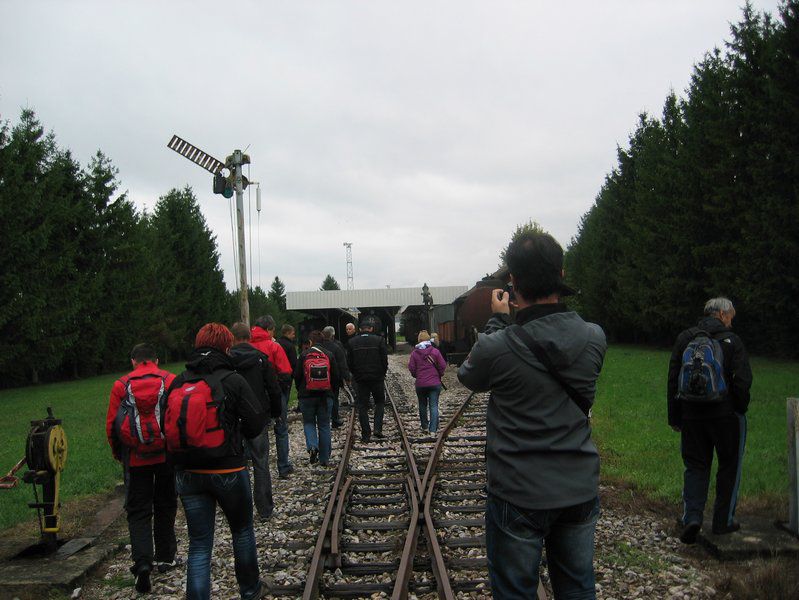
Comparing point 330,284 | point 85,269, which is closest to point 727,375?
point 85,269

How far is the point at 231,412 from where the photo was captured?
4.16 m

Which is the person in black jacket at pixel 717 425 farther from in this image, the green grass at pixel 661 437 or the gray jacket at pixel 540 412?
the gray jacket at pixel 540 412

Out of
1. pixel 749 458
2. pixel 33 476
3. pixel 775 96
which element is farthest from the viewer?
pixel 775 96

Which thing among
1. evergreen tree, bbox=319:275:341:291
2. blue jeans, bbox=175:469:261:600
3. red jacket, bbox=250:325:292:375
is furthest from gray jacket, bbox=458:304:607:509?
evergreen tree, bbox=319:275:341:291

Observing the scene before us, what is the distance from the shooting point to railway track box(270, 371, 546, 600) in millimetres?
4742

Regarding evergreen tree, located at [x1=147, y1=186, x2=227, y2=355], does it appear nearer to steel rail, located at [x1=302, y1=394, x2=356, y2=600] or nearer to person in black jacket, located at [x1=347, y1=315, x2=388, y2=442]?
person in black jacket, located at [x1=347, y1=315, x2=388, y2=442]

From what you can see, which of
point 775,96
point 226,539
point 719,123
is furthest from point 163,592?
point 719,123

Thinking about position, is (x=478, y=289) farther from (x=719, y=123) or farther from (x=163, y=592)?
(x=163, y=592)

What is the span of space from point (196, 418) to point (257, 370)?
Answer: 246 centimetres

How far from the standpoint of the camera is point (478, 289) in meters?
22.8

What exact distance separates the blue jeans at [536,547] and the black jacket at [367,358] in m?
8.12

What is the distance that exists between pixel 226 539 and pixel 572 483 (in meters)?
4.71

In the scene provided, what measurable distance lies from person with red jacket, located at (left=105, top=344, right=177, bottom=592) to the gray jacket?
3180 millimetres

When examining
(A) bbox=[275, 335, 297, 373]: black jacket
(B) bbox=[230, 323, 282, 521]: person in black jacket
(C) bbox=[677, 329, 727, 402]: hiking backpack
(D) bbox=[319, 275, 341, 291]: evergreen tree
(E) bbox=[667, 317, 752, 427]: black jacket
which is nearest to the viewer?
(C) bbox=[677, 329, 727, 402]: hiking backpack
